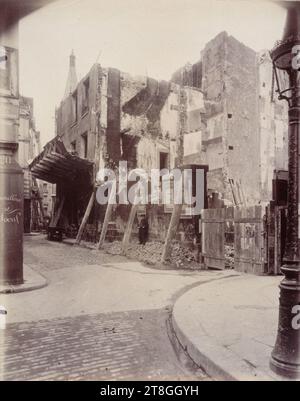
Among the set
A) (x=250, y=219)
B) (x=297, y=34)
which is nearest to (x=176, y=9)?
(x=297, y=34)

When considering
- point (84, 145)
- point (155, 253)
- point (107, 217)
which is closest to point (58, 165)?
point (84, 145)

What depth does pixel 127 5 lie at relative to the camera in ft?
14.3

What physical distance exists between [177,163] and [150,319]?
1503 centimetres

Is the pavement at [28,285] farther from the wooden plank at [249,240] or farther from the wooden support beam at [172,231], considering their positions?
the wooden plank at [249,240]

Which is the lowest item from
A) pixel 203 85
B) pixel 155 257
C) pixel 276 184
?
pixel 155 257

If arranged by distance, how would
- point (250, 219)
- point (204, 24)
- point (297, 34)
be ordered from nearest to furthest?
point (297, 34)
point (204, 24)
point (250, 219)

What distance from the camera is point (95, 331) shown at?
14.3ft

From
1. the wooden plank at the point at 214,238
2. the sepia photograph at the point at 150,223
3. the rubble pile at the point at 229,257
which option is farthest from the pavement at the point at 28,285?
the rubble pile at the point at 229,257

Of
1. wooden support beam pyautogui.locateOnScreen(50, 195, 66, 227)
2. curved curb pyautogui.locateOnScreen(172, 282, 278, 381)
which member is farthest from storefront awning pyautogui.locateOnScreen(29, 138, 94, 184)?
curved curb pyautogui.locateOnScreen(172, 282, 278, 381)

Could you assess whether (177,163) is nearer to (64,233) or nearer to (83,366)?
(64,233)

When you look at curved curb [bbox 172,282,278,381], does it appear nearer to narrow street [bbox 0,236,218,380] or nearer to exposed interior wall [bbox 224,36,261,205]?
narrow street [bbox 0,236,218,380]

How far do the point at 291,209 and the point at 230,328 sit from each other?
1772mm

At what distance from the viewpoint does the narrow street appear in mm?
3301

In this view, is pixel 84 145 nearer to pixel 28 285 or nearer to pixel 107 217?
pixel 107 217
